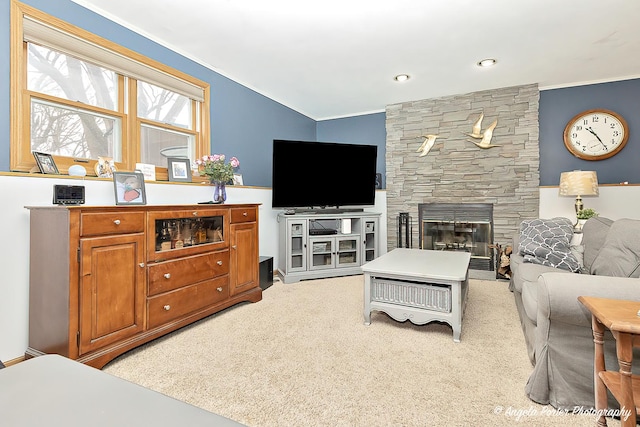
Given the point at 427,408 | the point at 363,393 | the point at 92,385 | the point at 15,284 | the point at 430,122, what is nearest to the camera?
the point at 92,385

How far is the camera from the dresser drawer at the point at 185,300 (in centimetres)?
215

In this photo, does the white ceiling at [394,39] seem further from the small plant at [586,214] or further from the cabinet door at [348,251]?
the cabinet door at [348,251]

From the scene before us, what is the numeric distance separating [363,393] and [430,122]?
379 cm

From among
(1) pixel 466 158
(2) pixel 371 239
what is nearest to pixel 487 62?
(1) pixel 466 158

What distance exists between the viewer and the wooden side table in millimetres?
1093

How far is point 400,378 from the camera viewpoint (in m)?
1.74

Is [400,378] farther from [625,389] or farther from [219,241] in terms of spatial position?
[219,241]

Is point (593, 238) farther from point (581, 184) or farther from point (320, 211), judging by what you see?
point (320, 211)

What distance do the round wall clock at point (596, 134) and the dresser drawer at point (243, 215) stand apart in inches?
150

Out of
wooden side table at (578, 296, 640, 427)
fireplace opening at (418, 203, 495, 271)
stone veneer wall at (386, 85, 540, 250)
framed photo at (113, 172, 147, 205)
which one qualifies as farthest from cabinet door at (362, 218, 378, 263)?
wooden side table at (578, 296, 640, 427)

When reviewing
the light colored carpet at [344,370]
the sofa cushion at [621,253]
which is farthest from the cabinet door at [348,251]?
the sofa cushion at [621,253]

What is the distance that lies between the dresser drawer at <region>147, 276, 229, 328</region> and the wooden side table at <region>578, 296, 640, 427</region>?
93.0 inches

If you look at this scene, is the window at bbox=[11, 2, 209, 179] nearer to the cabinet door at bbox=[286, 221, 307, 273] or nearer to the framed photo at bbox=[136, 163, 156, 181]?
the framed photo at bbox=[136, 163, 156, 181]

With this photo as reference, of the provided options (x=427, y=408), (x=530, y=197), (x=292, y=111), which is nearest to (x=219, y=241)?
(x=427, y=408)
